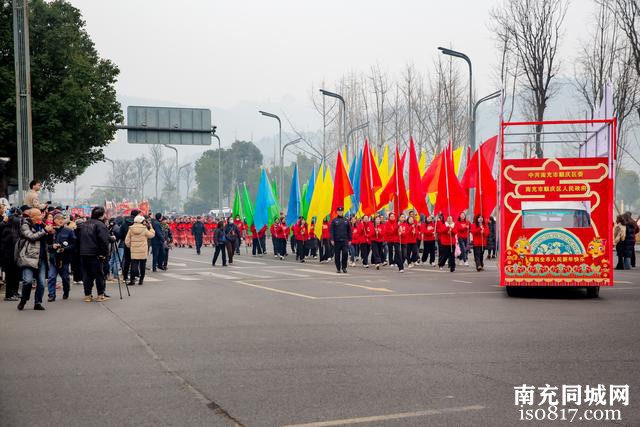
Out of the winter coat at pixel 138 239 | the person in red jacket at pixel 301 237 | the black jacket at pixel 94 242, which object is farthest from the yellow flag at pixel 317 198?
the black jacket at pixel 94 242

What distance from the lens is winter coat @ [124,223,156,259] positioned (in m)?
20.9

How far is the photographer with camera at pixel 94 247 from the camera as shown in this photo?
16.7 meters

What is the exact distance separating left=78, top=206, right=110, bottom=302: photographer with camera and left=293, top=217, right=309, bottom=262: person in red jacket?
56.8 feet

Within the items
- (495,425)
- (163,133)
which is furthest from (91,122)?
(495,425)

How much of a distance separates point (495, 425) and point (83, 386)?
3941mm

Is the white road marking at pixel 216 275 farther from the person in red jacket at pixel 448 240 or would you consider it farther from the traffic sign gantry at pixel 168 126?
the traffic sign gantry at pixel 168 126

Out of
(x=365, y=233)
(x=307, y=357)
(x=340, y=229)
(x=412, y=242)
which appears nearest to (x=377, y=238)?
(x=365, y=233)

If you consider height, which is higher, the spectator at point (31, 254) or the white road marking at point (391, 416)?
the spectator at point (31, 254)

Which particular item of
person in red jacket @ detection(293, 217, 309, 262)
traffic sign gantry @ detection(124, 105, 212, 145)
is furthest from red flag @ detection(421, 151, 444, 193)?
traffic sign gantry @ detection(124, 105, 212, 145)

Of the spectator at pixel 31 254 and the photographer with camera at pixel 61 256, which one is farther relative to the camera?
the photographer with camera at pixel 61 256

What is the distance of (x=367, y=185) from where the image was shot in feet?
98.7

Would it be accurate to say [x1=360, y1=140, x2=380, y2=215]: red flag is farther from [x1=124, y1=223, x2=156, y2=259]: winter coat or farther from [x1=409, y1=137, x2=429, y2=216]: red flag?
[x1=124, y1=223, x2=156, y2=259]: winter coat

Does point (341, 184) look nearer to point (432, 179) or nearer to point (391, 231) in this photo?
point (391, 231)

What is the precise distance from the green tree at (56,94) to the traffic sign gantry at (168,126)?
6.42 ft
